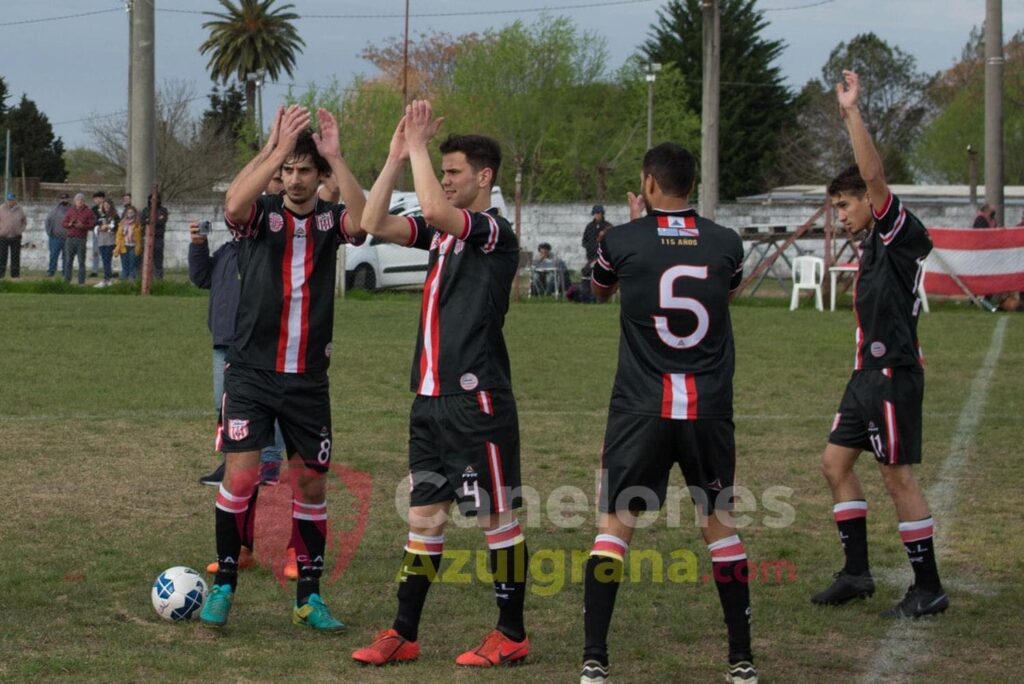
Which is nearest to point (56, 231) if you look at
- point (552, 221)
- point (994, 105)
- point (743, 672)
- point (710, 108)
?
point (710, 108)

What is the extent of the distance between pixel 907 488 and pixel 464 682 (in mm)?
2415

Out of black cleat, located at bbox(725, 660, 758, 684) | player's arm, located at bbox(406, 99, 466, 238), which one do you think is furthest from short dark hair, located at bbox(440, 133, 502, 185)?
black cleat, located at bbox(725, 660, 758, 684)

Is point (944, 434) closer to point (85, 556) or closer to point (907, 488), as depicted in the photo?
point (907, 488)

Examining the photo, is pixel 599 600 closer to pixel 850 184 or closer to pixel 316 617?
pixel 316 617

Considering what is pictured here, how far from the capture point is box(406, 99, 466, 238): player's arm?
533 cm

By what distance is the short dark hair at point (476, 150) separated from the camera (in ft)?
18.6

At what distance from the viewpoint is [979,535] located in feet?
25.9

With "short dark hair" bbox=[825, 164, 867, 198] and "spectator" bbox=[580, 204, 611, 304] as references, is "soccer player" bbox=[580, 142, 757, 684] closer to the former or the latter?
"short dark hair" bbox=[825, 164, 867, 198]

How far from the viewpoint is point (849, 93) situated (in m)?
6.00

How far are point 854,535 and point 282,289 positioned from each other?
2.95 metres

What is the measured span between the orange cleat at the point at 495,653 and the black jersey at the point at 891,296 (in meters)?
2.18

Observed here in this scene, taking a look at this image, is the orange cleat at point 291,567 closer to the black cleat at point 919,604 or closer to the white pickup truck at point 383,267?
the black cleat at point 919,604

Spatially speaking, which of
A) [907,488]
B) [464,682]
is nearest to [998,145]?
[907,488]

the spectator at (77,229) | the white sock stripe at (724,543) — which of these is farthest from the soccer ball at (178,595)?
the spectator at (77,229)
